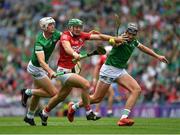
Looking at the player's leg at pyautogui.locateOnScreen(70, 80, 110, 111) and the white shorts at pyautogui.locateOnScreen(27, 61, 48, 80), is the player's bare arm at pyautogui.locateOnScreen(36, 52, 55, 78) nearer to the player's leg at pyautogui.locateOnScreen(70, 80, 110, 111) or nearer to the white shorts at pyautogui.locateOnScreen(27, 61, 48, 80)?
the white shorts at pyautogui.locateOnScreen(27, 61, 48, 80)

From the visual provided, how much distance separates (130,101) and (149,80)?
40.6ft

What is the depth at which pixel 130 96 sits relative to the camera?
2088 centimetres

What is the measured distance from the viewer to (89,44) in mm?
35469

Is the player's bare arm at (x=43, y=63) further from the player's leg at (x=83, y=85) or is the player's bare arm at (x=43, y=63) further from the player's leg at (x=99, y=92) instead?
the player's leg at (x=99, y=92)

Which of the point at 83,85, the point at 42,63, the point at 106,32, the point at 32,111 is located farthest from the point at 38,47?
the point at 106,32

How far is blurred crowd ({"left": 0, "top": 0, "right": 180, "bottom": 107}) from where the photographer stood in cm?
3288

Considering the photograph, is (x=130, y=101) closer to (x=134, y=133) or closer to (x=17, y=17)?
(x=134, y=133)

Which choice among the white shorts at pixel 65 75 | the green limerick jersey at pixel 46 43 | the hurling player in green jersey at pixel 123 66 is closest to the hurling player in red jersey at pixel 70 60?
the white shorts at pixel 65 75

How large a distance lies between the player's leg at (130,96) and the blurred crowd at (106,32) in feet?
31.3

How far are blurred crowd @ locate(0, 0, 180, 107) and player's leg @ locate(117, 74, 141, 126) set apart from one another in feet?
31.3

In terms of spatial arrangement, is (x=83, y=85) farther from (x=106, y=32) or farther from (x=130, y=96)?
(x=106, y=32)

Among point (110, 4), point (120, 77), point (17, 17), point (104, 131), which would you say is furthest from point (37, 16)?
point (104, 131)

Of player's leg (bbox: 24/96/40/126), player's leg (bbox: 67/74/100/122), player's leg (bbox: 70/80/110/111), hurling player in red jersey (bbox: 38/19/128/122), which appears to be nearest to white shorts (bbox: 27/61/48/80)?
hurling player in red jersey (bbox: 38/19/128/122)

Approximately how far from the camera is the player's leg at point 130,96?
2035 centimetres
